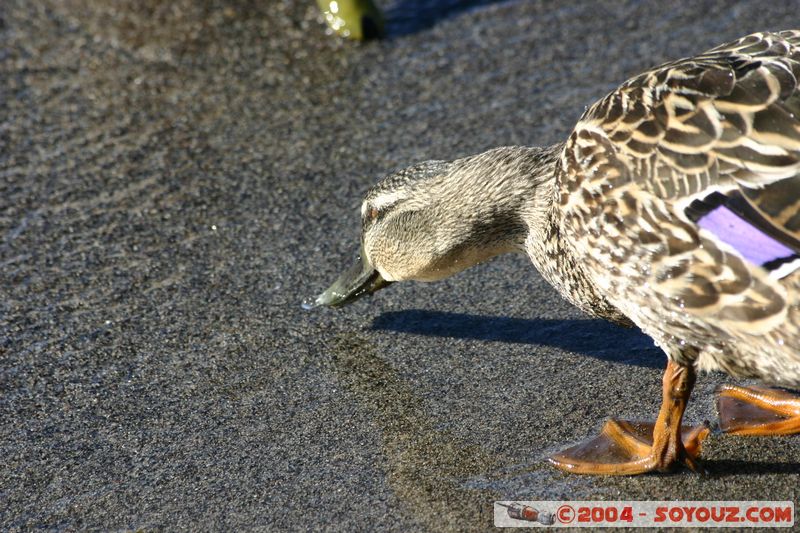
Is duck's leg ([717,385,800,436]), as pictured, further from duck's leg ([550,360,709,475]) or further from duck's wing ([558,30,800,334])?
duck's wing ([558,30,800,334])

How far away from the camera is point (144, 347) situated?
4.41 metres

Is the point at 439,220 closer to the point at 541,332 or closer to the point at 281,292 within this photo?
the point at 541,332

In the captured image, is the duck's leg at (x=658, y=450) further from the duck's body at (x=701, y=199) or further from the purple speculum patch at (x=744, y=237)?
the purple speculum patch at (x=744, y=237)

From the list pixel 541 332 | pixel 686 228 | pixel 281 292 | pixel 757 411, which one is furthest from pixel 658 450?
pixel 281 292

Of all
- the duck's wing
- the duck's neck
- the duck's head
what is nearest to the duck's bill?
the duck's head

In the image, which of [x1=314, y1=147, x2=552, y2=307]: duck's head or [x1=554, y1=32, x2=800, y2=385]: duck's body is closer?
[x1=554, y1=32, x2=800, y2=385]: duck's body

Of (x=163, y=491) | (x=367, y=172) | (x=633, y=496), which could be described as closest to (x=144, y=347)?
(x=163, y=491)

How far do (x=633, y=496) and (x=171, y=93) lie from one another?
12.6 ft

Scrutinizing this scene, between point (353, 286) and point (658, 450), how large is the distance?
1.48 m

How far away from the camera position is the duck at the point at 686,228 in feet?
10.5

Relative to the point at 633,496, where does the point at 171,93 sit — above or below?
above

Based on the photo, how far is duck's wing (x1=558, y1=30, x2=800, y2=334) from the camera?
3.17 meters

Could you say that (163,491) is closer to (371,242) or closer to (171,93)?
(371,242)

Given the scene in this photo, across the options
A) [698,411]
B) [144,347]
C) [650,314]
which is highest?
[650,314]
